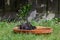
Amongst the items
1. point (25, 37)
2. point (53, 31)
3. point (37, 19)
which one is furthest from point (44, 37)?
point (37, 19)

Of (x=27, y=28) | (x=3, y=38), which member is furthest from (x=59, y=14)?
(x=3, y=38)

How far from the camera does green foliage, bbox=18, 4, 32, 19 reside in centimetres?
1188

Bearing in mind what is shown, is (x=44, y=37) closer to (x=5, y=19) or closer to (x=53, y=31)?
(x=53, y=31)

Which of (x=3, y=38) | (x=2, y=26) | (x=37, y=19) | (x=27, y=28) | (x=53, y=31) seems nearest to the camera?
(x=3, y=38)

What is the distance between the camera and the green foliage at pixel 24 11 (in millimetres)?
11876

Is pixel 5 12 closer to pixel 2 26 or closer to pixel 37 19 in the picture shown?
pixel 37 19

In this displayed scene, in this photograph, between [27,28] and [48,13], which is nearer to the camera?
[27,28]

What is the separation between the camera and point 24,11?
12.0 m

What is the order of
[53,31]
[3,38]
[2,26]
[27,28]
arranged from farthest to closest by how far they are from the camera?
[2,26], [53,31], [27,28], [3,38]

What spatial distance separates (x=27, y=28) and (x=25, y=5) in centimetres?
423

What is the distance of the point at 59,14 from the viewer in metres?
12.4

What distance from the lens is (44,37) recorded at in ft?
25.8

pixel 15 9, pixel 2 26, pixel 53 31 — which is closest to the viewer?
pixel 53 31

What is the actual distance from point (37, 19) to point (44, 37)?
4.20 metres
